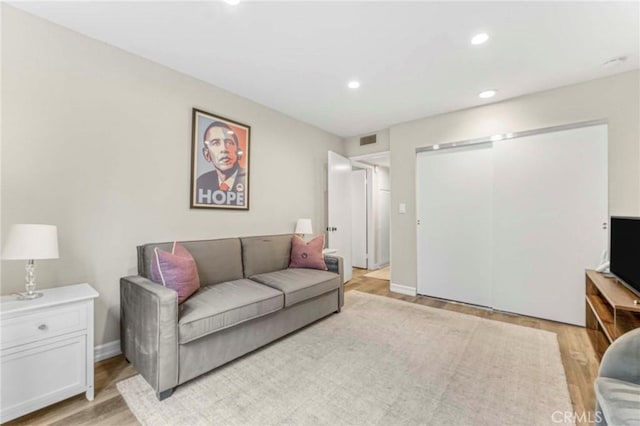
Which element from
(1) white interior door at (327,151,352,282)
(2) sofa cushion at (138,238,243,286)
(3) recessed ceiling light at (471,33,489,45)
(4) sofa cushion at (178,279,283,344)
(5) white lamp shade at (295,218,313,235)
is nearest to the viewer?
(4) sofa cushion at (178,279,283,344)

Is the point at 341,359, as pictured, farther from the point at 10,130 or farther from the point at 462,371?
the point at 10,130

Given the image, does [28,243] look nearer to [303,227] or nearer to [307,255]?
[307,255]

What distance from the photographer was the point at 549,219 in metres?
2.86

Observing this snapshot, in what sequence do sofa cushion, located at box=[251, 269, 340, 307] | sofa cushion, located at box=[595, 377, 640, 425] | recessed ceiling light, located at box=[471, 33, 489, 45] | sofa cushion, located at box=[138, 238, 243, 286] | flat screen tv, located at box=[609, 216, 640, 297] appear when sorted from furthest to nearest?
sofa cushion, located at box=[251, 269, 340, 307]
sofa cushion, located at box=[138, 238, 243, 286]
recessed ceiling light, located at box=[471, 33, 489, 45]
flat screen tv, located at box=[609, 216, 640, 297]
sofa cushion, located at box=[595, 377, 640, 425]

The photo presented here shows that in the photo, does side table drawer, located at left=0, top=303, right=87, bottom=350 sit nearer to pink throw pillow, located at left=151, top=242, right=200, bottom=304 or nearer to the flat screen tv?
pink throw pillow, located at left=151, top=242, right=200, bottom=304

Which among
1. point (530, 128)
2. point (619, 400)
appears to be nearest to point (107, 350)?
point (619, 400)

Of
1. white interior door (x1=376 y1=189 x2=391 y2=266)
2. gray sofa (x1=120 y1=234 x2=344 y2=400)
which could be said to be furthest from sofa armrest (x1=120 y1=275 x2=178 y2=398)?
white interior door (x1=376 y1=189 x2=391 y2=266)

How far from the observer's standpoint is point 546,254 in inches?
114

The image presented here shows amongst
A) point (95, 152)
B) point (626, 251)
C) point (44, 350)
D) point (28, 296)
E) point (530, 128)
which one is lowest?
point (44, 350)

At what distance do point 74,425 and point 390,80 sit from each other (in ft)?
11.2

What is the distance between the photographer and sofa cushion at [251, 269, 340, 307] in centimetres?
239

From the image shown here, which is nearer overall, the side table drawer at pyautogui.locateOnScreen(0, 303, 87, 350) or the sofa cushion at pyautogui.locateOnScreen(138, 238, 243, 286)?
the side table drawer at pyautogui.locateOnScreen(0, 303, 87, 350)

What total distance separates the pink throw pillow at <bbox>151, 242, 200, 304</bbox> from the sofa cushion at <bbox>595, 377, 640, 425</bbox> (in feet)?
7.38

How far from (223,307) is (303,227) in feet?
6.19
